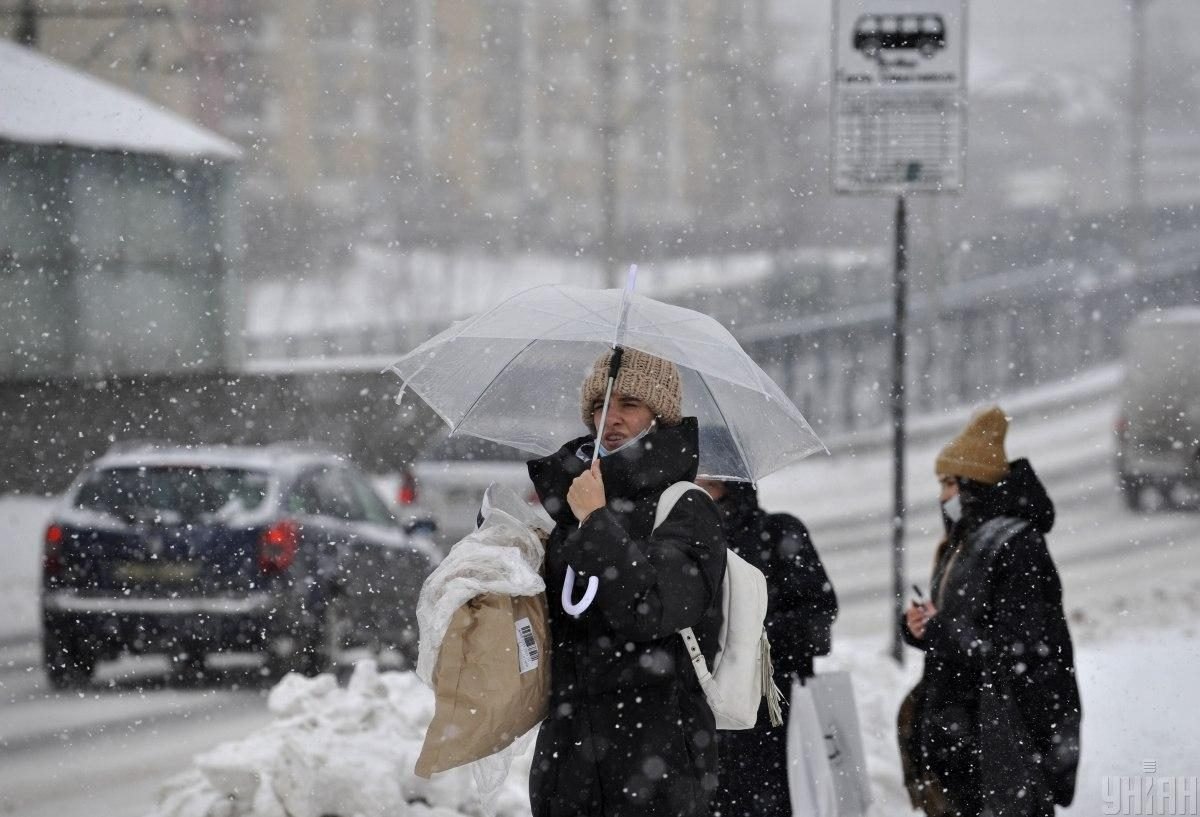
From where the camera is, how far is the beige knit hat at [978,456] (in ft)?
14.8

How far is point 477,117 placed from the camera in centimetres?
5862

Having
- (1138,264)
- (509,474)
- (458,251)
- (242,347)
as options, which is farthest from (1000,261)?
(509,474)

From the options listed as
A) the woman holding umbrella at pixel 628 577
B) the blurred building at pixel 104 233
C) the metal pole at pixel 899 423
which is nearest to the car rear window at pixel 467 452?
the metal pole at pixel 899 423

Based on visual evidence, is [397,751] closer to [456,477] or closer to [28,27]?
[456,477]

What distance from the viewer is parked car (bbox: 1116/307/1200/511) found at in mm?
17500

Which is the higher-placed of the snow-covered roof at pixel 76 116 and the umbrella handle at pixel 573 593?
the snow-covered roof at pixel 76 116

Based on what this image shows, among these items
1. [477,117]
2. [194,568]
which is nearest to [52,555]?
[194,568]

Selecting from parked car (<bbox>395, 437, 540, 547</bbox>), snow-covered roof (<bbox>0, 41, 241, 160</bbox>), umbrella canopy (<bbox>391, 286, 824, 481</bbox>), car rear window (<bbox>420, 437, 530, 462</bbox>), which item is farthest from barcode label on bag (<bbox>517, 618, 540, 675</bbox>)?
snow-covered roof (<bbox>0, 41, 241, 160</bbox>)

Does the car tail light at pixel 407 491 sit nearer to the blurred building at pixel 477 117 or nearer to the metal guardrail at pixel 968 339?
the metal guardrail at pixel 968 339

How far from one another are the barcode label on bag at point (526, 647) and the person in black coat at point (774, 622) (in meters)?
1.55

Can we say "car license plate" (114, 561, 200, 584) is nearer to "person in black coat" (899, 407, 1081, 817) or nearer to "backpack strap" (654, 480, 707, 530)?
"person in black coat" (899, 407, 1081, 817)

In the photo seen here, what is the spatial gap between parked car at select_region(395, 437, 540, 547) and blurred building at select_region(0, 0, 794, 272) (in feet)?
121

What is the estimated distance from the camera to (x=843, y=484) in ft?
74.2

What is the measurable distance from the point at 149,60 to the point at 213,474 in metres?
12.5
